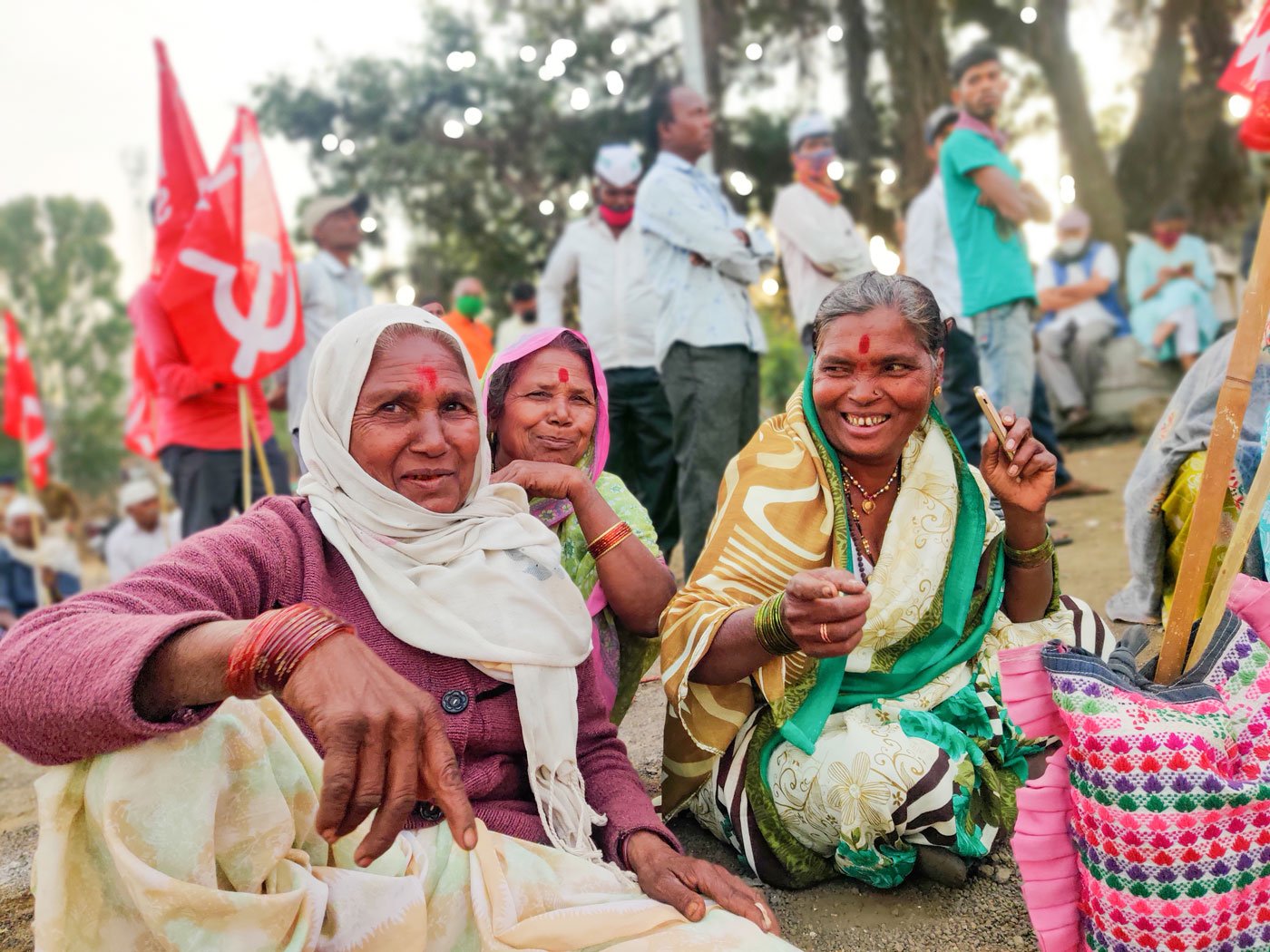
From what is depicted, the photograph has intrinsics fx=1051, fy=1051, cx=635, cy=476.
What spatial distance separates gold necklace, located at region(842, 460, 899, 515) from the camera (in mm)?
2617

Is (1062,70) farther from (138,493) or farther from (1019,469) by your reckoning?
(1019,469)

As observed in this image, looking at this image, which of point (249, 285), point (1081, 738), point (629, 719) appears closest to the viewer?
point (1081, 738)

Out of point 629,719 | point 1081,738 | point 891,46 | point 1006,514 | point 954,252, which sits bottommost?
point 629,719

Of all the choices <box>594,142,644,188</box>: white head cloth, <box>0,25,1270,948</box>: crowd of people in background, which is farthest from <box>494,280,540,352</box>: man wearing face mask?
<box>0,25,1270,948</box>: crowd of people in background

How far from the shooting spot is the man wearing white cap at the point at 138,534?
906 centimetres

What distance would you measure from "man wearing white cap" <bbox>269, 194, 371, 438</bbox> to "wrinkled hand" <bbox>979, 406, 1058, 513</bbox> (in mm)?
3836

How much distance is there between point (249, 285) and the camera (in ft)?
16.8

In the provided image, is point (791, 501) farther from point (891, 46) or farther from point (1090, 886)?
point (891, 46)

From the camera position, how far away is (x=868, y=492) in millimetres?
→ 2627

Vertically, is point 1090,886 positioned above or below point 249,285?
below

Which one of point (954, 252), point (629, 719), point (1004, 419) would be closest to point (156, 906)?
point (1004, 419)

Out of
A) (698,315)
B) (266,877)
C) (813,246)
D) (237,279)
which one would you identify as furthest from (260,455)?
(266,877)

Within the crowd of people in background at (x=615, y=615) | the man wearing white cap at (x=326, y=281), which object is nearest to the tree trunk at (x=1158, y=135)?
the man wearing white cap at (x=326, y=281)

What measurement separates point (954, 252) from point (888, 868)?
169 inches
